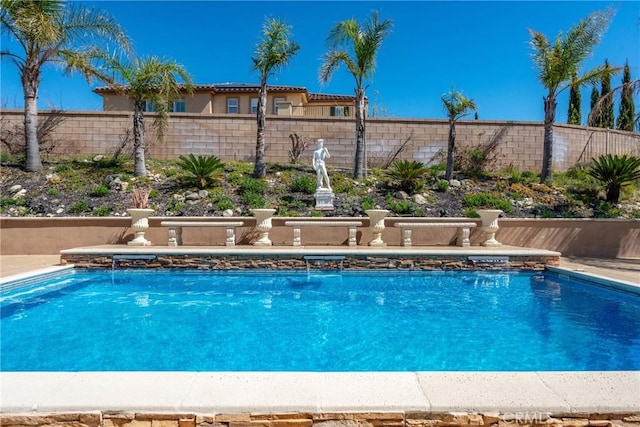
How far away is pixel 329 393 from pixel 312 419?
0.21 m

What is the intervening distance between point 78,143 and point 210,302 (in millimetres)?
15168

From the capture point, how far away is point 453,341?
5.02 metres

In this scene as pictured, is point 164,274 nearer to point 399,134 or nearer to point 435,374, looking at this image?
point 435,374

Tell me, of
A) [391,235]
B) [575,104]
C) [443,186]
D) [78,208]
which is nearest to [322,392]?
[391,235]

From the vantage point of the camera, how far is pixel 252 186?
1510 cm

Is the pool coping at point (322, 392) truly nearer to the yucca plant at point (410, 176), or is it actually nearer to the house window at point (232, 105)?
the yucca plant at point (410, 176)

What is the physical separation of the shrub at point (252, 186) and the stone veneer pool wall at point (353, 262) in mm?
5643

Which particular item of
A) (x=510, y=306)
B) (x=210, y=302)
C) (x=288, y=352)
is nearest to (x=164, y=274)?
(x=210, y=302)

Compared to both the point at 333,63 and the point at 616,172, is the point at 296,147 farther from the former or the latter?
the point at 616,172

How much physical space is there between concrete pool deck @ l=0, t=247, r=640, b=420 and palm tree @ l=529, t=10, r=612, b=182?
15760 mm

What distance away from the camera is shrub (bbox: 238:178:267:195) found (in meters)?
15.0

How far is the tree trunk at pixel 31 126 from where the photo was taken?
14.4 m

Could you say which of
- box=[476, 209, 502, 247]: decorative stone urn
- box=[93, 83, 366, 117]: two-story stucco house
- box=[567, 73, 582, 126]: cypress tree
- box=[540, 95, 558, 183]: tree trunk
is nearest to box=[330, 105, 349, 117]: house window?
box=[93, 83, 366, 117]: two-story stucco house

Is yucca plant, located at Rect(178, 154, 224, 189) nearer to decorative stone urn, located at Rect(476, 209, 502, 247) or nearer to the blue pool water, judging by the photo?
the blue pool water
